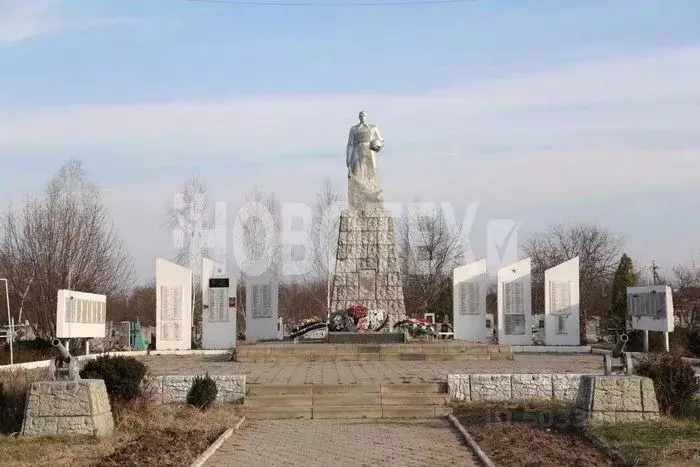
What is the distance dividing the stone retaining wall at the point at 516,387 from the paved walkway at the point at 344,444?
1.49 metres

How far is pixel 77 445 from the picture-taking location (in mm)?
10477

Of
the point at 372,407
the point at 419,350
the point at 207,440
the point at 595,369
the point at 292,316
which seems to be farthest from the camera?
the point at 292,316

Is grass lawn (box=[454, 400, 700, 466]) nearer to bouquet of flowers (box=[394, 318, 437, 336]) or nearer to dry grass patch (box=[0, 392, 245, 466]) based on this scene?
dry grass patch (box=[0, 392, 245, 466])

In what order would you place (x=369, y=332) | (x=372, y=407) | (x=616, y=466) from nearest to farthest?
(x=616, y=466), (x=372, y=407), (x=369, y=332)

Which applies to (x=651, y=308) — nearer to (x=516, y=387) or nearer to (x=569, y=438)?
(x=516, y=387)

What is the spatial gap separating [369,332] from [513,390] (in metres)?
11.2

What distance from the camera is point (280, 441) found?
38.0 feet

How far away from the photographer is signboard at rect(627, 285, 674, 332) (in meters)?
23.0

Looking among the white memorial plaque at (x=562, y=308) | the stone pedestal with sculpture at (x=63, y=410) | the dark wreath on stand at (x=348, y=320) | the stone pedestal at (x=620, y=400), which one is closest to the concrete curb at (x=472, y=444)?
the stone pedestal at (x=620, y=400)

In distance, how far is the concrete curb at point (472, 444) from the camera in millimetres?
9633

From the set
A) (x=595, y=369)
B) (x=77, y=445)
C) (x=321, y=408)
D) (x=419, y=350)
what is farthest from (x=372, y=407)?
(x=419, y=350)

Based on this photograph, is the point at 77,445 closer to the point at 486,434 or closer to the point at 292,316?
the point at 486,434

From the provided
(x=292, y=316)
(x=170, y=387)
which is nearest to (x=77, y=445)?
(x=170, y=387)

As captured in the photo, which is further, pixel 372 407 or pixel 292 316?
pixel 292 316
